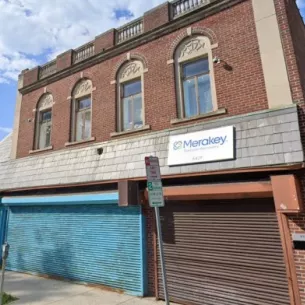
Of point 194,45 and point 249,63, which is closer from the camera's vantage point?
point 249,63

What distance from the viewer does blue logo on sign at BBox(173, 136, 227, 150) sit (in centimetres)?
681

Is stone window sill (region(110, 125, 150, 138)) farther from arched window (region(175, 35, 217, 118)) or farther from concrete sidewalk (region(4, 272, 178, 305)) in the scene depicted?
concrete sidewalk (region(4, 272, 178, 305))

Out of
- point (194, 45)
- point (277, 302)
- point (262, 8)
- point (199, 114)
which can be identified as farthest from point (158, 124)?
point (277, 302)

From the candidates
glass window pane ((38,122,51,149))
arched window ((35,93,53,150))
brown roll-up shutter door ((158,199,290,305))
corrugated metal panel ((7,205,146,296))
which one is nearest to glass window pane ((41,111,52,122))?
arched window ((35,93,53,150))

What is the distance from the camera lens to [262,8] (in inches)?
288

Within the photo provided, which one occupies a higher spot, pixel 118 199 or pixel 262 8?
pixel 262 8

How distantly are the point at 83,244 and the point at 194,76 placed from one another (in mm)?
6464

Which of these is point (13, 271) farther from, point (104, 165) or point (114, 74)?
point (114, 74)

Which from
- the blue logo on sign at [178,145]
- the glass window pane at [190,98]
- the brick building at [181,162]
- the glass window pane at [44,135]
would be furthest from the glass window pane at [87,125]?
the blue logo on sign at [178,145]

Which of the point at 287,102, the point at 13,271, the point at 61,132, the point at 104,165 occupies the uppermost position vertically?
the point at 61,132

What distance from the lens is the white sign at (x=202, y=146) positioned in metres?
6.64

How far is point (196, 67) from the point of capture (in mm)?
8625

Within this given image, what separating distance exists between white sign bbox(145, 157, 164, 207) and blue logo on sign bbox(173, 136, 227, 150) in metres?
2.19

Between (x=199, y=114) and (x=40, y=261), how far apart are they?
25.3ft
